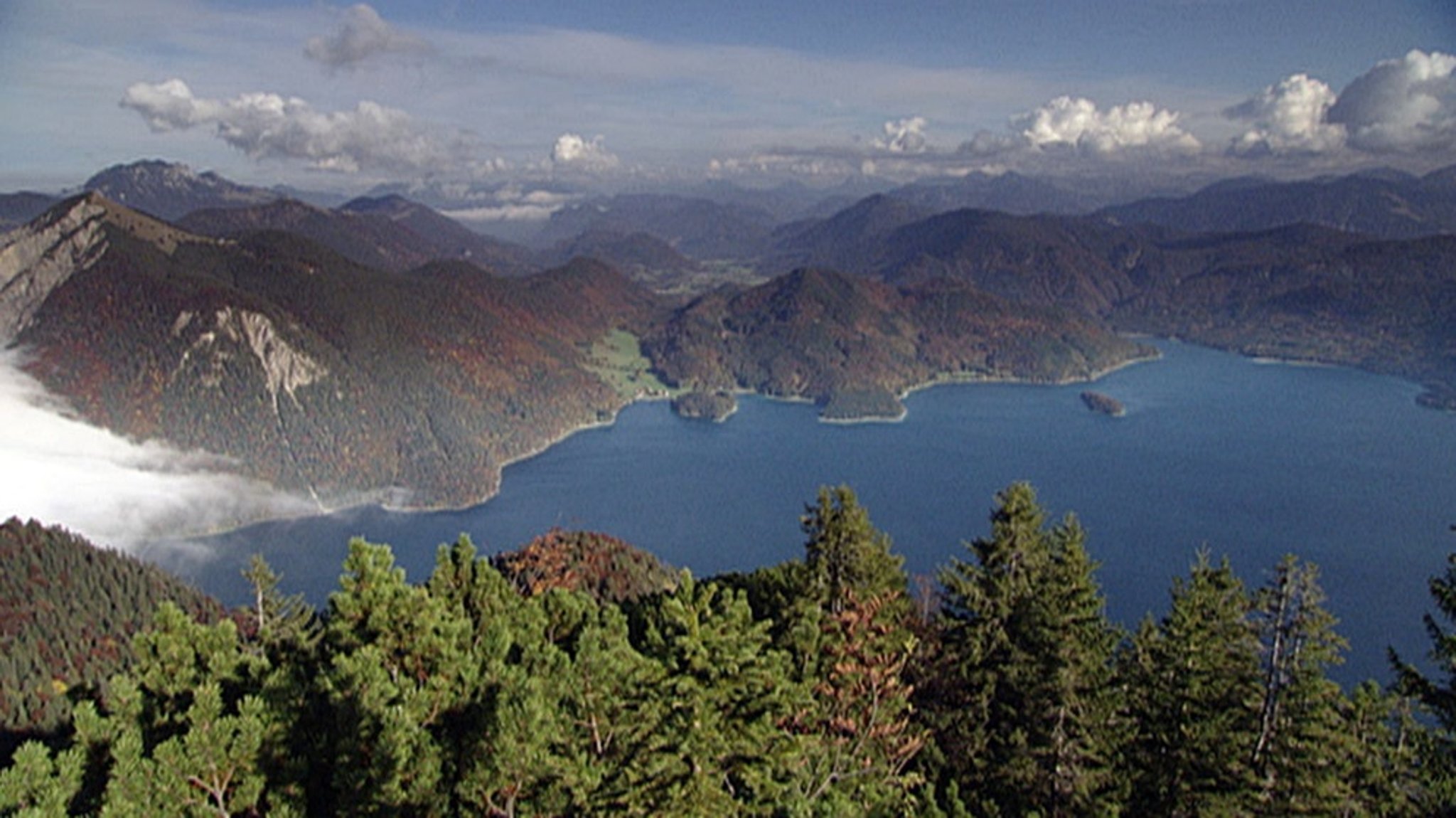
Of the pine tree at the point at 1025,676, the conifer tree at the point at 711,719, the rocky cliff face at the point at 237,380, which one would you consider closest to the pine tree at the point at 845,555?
the pine tree at the point at 1025,676

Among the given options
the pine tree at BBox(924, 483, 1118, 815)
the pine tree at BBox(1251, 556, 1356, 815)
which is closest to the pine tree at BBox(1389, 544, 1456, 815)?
the pine tree at BBox(1251, 556, 1356, 815)

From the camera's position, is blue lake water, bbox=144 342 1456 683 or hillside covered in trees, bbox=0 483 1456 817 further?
blue lake water, bbox=144 342 1456 683

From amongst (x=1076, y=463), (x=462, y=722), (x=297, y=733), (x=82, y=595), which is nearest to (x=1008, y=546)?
(x=462, y=722)

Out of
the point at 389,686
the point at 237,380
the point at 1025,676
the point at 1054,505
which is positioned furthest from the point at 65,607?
the point at 1054,505

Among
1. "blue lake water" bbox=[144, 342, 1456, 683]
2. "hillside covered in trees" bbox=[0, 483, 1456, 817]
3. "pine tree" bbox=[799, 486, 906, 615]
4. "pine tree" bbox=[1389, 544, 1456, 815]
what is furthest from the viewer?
"blue lake water" bbox=[144, 342, 1456, 683]

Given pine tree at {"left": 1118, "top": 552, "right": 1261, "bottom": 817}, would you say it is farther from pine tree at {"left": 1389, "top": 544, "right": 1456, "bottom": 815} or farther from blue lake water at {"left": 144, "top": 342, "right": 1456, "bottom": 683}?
blue lake water at {"left": 144, "top": 342, "right": 1456, "bottom": 683}
